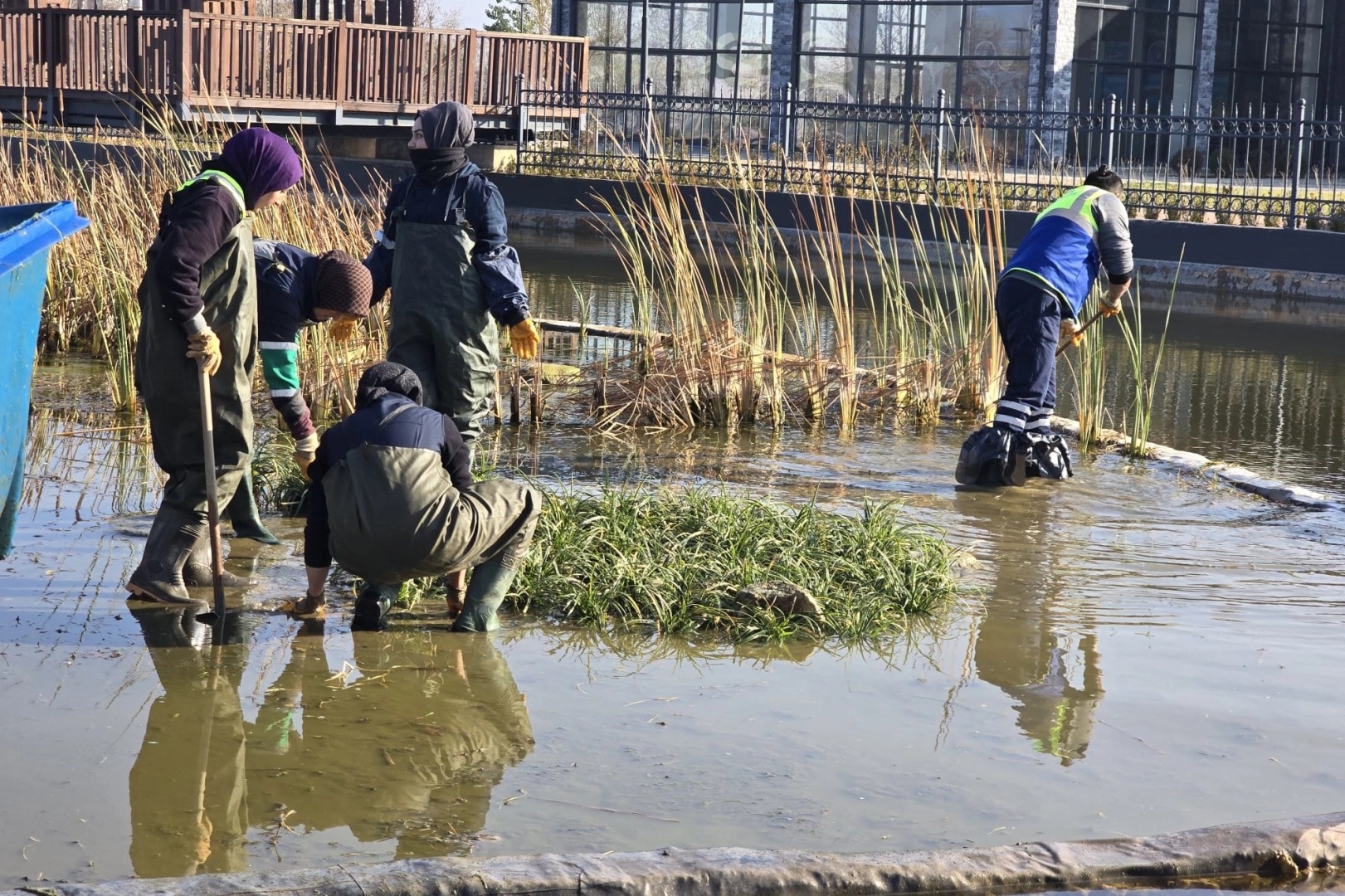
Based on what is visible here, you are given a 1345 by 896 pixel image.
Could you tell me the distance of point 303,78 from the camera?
21297mm

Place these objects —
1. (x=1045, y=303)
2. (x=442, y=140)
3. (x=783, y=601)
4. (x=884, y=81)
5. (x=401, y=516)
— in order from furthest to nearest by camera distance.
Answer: (x=884, y=81)
(x=1045, y=303)
(x=442, y=140)
(x=783, y=601)
(x=401, y=516)

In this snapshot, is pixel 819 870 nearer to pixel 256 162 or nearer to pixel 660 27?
pixel 256 162

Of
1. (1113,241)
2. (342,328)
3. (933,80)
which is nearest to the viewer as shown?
(342,328)

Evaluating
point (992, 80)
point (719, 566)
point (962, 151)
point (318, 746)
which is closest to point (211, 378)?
point (318, 746)

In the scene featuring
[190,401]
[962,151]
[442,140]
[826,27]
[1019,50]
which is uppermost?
[826,27]

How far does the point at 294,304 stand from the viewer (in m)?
5.25

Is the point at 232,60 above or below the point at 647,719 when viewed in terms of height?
above

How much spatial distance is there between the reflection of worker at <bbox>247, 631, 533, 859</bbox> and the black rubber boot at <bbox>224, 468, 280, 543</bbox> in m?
1.07

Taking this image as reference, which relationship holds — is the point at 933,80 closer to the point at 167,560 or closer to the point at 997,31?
the point at 997,31

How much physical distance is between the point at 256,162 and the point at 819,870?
274 centimetres

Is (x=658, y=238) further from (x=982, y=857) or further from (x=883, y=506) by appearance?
(x=982, y=857)

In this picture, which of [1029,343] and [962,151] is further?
[962,151]

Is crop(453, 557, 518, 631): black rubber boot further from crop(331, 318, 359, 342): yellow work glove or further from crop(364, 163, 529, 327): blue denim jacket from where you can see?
crop(364, 163, 529, 327): blue denim jacket

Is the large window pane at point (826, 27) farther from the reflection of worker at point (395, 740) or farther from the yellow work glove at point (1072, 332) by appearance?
the reflection of worker at point (395, 740)
